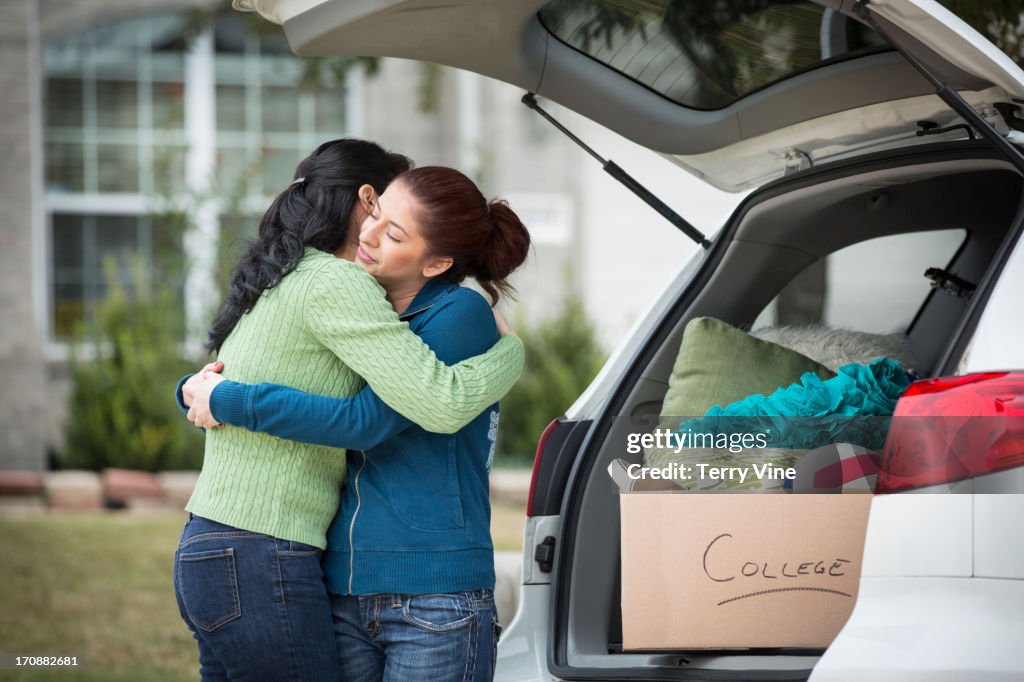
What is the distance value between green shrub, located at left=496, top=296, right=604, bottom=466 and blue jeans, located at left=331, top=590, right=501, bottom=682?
820 cm

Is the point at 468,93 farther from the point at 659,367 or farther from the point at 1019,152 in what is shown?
the point at 1019,152

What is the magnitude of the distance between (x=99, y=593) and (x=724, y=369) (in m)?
5.11

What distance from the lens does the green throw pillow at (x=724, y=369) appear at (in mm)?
2854

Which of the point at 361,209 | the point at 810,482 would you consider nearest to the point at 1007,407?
the point at 810,482

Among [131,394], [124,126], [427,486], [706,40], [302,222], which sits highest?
[124,126]

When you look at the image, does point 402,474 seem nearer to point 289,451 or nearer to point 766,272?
point 289,451

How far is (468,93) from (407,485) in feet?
32.9

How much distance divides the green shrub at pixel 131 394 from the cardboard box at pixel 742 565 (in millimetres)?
8152

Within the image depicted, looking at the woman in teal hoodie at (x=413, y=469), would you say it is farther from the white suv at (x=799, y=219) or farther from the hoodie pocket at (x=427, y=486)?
the white suv at (x=799, y=219)

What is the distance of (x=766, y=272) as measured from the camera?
3.25m

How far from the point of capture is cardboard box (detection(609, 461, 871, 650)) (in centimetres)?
229

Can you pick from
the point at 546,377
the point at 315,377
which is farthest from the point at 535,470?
the point at 546,377

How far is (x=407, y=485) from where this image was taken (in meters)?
2.35

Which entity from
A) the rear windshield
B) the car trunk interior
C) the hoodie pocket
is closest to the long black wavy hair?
the hoodie pocket
